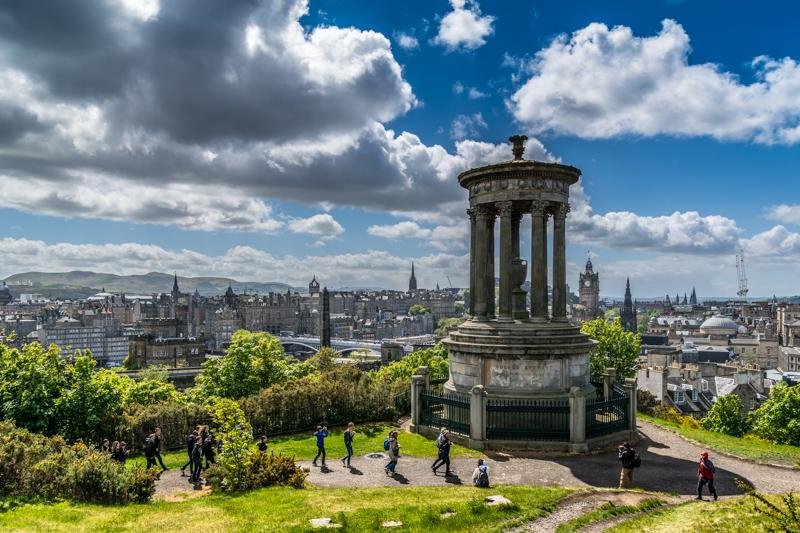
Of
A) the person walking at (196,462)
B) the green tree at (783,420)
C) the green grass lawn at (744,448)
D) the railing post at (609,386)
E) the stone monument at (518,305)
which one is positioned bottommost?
the green tree at (783,420)

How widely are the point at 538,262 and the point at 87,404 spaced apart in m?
19.2

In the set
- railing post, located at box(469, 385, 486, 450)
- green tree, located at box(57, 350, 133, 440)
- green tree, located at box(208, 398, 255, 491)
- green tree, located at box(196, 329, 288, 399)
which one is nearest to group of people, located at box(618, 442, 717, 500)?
railing post, located at box(469, 385, 486, 450)

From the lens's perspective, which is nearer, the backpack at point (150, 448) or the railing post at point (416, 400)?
the backpack at point (150, 448)

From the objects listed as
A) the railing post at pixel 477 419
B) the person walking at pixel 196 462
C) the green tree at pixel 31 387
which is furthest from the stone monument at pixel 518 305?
the green tree at pixel 31 387

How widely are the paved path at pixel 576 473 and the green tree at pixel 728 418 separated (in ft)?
91.9

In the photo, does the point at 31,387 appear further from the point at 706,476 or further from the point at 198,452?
the point at 706,476

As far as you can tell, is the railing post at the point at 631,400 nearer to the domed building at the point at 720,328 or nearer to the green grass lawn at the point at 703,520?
the green grass lawn at the point at 703,520

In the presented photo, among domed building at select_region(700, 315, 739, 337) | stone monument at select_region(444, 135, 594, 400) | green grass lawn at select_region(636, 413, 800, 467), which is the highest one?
stone monument at select_region(444, 135, 594, 400)

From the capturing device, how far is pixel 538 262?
25.3 metres

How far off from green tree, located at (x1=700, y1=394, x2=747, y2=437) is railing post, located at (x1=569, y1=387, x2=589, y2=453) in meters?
30.4

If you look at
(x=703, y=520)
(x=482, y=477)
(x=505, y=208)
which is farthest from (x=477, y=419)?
(x=703, y=520)

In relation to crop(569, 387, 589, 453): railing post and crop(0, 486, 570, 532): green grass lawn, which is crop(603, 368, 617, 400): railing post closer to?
crop(569, 387, 589, 453): railing post

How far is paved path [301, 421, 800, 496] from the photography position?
1767 centimetres

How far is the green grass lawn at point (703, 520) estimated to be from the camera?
12.4 metres
